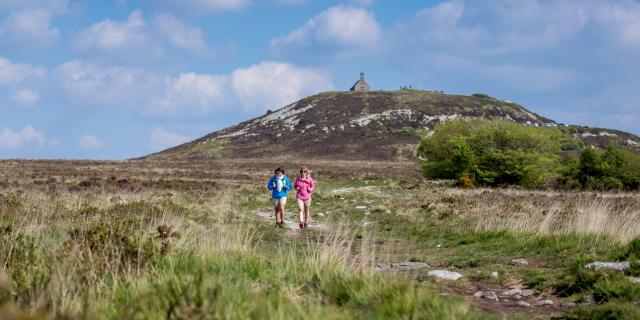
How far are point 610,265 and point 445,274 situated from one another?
2190mm

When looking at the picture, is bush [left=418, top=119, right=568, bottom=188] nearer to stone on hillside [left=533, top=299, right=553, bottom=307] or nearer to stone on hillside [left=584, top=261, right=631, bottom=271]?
stone on hillside [left=584, top=261, right=631, bottom=271]

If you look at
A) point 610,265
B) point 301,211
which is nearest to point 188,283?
point 610,265

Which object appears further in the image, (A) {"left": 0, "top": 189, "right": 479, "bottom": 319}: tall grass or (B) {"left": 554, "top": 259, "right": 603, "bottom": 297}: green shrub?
(B) {"left": 554, "top": 259, "right": 603, "bottom": 297}: green shrub

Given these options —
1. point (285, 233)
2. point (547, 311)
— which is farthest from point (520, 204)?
point (547, 311)

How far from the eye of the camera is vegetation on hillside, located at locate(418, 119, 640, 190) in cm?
3406

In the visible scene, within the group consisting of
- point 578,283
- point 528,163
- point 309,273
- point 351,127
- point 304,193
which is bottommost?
point 578,283

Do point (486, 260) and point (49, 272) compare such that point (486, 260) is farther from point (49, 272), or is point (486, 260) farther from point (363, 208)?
point (363, 208)

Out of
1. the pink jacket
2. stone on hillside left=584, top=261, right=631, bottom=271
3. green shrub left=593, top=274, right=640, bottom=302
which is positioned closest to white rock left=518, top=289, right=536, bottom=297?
green shrub left=593, top=274, right=640, bottom=302

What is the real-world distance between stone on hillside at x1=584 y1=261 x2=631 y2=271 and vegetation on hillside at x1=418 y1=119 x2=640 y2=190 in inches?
993

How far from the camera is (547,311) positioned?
6.73 metres

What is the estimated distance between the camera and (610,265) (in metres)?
8.34

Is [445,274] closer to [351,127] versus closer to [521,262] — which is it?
[521,262]

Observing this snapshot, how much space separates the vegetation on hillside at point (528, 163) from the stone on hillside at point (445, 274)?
25450mm

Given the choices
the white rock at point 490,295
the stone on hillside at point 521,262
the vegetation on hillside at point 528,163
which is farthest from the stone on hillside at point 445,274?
the vegetation on hillside at point 528,163
